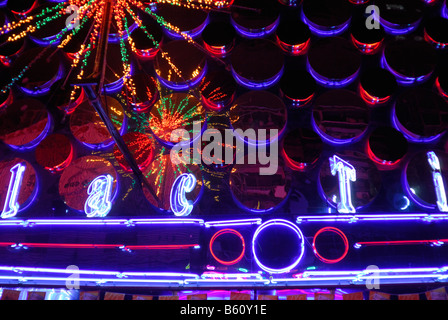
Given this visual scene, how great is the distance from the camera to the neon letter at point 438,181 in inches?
205

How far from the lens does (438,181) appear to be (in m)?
5.32

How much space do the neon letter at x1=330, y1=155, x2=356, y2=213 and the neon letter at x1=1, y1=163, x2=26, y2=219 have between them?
4.88 metres

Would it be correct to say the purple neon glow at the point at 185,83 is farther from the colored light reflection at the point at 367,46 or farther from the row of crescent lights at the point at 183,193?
the colored light reflection at the point at 367,46

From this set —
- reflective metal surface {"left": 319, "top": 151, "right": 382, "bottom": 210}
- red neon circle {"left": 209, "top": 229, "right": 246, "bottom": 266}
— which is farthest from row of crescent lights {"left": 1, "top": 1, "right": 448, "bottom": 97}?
red neon circle {"left": 209, "top": 229, "right": 246, "bottom": 266}

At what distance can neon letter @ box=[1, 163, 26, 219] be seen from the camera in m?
5.67

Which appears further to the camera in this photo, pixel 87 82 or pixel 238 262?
A: pixel 238 262

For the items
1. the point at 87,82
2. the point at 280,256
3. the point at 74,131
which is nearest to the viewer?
the point at 87,82

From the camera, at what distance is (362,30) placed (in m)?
6.39

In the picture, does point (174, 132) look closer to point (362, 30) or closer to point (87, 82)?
point (87, 82)

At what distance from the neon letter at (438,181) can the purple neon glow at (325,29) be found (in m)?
2.65

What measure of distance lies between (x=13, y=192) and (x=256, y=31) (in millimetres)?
4877

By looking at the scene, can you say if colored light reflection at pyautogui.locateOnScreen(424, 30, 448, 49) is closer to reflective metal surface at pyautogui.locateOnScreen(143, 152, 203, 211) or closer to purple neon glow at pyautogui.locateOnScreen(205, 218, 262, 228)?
purple neon glow at pyautogui.locateOnScreen(205, 218, 262, 228)

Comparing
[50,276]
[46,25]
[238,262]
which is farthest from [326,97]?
[46,25]
